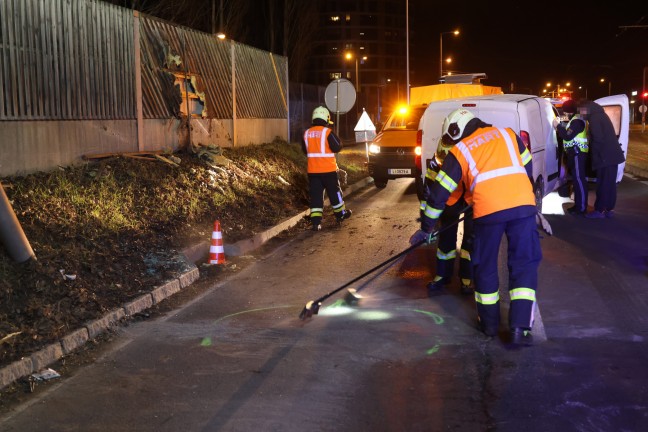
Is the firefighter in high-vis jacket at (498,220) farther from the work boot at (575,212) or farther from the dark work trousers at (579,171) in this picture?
the work boot at (575,212)

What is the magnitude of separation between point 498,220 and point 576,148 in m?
6.90

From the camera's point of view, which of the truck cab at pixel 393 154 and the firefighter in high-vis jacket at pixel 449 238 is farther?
the truck cab at pixel 393 154

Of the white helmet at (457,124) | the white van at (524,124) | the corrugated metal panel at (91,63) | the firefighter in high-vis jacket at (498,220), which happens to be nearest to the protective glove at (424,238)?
the firefighter in high-vis jacket at (498,220)

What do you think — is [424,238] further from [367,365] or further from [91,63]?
[91,63]

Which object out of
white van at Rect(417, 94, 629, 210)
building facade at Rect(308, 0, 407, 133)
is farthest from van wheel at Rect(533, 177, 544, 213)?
building facade at Rect(308, 0, 407, 133)

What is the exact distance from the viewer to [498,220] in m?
5.55

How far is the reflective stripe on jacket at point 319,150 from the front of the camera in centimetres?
1118

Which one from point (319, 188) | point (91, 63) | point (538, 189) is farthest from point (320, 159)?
point (91, 63)

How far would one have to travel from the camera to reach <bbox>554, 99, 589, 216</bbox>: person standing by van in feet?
37.1

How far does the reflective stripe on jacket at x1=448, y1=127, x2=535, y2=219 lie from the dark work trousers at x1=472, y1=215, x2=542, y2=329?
0.17 m

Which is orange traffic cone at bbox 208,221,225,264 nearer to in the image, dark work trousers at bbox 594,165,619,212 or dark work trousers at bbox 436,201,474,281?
dark work trousers at bbox 436,201,474,281

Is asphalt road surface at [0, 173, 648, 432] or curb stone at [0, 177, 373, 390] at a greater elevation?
curb stone at [0, 177, 373, 390]

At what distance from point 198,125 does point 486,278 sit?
9.34 meters

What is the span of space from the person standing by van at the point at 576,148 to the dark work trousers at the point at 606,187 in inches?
11.1
